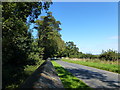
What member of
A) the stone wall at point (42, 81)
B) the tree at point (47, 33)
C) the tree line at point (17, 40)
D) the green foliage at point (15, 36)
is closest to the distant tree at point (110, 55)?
the tree line at point (17, 40)

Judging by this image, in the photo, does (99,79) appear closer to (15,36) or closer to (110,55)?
(15,36)

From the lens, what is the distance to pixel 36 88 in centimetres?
323

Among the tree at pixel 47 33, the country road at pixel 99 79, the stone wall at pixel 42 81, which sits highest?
the tree at pixel 47 33

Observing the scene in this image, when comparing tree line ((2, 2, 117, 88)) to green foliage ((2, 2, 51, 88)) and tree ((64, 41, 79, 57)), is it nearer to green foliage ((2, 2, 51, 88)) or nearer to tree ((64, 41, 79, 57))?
green foliage ((2, 2, 51, 88))

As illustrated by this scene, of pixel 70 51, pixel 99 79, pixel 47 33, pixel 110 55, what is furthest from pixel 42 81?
pixel 70 51

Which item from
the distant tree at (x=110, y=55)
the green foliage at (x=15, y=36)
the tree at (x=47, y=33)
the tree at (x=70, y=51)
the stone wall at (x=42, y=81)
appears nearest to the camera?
the stone wall at (x=42, y=81)

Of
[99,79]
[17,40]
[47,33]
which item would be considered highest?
[47,33]

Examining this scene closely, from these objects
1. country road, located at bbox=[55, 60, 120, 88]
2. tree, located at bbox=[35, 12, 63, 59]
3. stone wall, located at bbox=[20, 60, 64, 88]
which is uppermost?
tree, located at bbox=[35, 12, 63, 59]

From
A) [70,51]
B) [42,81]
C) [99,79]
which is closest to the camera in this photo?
[42,81]

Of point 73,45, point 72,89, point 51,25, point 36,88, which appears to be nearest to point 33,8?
point 72,89

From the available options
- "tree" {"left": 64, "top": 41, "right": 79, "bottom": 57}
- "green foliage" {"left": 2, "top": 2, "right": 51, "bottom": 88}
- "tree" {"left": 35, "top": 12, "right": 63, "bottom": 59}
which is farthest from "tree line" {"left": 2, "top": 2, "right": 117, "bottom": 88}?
"tree" {"left": 64, "top": 41, "right": 79, "bottom": 57}

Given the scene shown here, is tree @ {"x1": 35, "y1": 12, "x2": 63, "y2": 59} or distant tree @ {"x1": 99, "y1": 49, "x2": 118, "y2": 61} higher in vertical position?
tree @ {"x1": 35, "y1": 12, "x2": 63, "y2": 59}

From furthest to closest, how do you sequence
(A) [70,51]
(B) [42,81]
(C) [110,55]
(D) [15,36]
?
1. (A) [70,51]
2. (C) [110,55]
3. (D) [15,36]
4. (B) [42,81]

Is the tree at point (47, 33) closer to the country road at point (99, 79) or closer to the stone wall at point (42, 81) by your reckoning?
the country road at point (99, 79)
